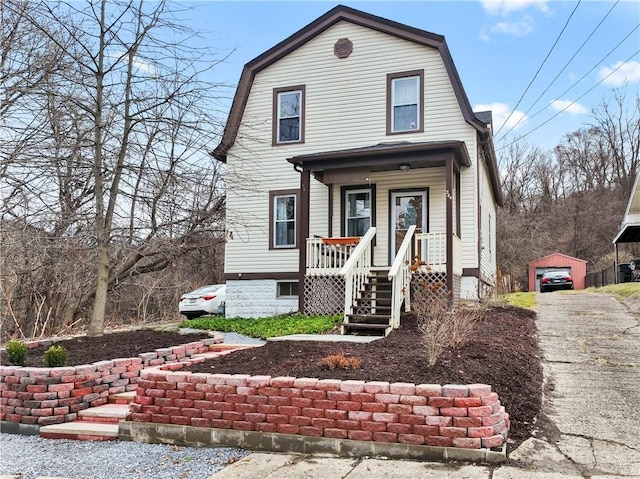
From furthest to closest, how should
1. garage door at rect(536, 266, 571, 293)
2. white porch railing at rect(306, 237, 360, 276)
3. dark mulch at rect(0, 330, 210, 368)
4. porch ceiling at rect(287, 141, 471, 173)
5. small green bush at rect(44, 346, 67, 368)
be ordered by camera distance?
garage door at rect(536, 266, 571, 293) < white porch railing at rect(306, 237, 360, 276) < porch ceiling at rect(287, 141, 471, 173) < dark mulch at rect(0, 330, 210, 368) < small green bush at rect(44, 346, 67, 368)

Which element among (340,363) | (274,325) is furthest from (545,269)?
(340,363)

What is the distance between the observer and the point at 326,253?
476 inches

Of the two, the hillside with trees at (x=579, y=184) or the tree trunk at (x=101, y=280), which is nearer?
the tree trunk at (x=101, y=280)

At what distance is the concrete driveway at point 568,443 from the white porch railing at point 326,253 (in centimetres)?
499

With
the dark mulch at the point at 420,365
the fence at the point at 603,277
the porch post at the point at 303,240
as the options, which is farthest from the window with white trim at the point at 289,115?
the fence at the point at 603,277

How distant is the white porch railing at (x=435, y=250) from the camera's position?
36.2 ft

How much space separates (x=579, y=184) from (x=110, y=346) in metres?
39.8

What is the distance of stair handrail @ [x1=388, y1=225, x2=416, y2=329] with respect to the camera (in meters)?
9.24

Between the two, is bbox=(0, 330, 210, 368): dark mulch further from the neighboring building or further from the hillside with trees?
the hillside with trees

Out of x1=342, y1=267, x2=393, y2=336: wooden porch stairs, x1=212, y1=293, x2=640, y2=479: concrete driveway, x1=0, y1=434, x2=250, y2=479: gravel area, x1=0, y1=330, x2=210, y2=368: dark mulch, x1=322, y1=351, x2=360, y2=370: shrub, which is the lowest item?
x1=0, y1=434, x2=250, y2=479: gravel area

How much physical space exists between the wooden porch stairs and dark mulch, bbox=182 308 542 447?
3.18 feet

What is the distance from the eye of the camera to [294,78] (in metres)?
14.1

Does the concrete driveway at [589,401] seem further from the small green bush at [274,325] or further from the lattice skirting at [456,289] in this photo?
the small green bush at [274,325]

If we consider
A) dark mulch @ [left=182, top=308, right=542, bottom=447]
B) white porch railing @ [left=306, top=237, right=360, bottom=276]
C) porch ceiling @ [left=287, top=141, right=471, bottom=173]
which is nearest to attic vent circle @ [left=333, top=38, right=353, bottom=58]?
porch ceiling @ [left=287, top=141, right=471, bottom=173]
